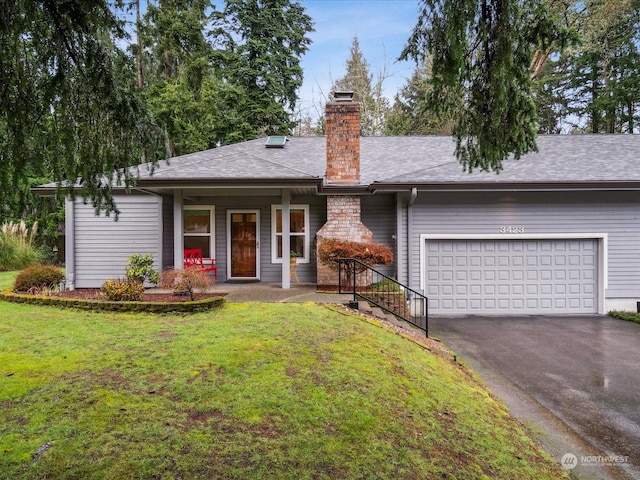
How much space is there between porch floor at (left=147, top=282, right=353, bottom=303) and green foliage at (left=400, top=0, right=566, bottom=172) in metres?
4.44

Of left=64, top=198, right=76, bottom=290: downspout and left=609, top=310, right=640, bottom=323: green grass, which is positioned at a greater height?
left=64, top=198, right=76, bottom=290: downspout

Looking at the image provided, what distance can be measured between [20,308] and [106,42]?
19.8 ft

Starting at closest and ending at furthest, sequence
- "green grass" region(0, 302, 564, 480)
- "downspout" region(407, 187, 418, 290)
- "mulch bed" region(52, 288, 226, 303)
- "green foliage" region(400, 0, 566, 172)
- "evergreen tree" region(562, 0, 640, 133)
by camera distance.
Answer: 1. "green grass" region(0, 302, 564, 480)
2. "green foliage" region(400, 0, 566, 172)
3. "mulch bed" region(52, 288, 226, 303)
4. "downspout" region(407, 187, 418, 290)
5. "evergreen tree" region(562, 0, 640, 133)

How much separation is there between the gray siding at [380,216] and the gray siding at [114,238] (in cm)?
549

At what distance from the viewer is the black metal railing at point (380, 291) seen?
7.57 meters

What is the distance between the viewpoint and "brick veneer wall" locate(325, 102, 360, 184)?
9.27m

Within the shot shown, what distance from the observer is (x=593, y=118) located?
22.0 meters

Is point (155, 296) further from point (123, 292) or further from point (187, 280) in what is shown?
point (187, 280)

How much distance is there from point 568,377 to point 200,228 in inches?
356

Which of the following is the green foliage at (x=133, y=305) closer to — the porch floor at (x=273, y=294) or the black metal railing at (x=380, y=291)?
the porch floor at (x=273, y=294)

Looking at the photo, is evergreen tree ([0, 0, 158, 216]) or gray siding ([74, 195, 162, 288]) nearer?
evergreen tree ([0, 0, 158, 216])

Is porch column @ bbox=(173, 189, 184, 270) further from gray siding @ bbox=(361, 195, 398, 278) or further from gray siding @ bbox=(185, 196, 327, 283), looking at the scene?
gray siding @ bbox=(361, 195, 398, 278)

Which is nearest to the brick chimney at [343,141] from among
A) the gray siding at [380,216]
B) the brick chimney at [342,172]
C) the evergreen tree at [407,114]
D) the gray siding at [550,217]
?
the brick chimney at [342,172]

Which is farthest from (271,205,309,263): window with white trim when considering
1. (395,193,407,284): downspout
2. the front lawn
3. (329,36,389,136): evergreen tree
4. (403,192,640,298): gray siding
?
(329,36,389,136): evergreen tree
